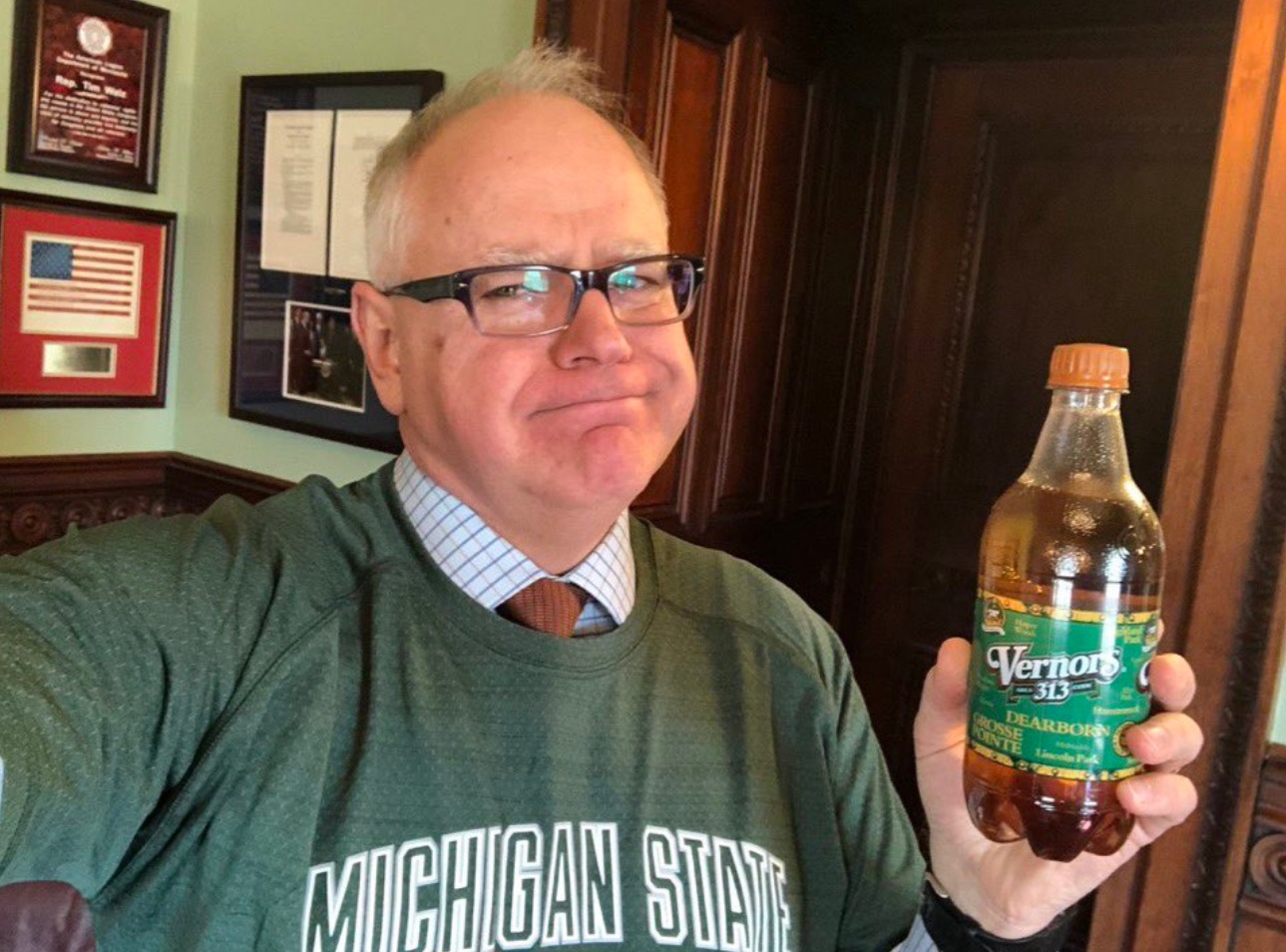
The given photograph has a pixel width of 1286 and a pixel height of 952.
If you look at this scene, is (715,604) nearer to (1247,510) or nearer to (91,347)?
(1247,510)

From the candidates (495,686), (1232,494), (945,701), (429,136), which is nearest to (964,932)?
(945,701)

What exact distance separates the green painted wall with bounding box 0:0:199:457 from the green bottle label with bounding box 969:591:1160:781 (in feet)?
6.78

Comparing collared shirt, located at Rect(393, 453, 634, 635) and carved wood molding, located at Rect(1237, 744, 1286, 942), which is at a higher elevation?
collared shirt, located at Rect(393, 453, 634, 635)

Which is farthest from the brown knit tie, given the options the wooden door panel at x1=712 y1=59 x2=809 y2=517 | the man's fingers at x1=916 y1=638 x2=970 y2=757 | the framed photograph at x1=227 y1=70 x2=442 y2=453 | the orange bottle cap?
the wooden door panel at x1=712 y1=59 x2=809 y2=517

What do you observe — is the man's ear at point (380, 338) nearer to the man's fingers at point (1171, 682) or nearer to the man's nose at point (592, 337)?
the man's nose at point (592, 337)

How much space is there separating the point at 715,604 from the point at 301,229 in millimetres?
1446

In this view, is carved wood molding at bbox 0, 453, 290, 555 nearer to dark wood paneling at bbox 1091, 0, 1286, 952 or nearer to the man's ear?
the man's ear

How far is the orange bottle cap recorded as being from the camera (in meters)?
0.80

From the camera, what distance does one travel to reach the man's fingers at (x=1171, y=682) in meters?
0.84

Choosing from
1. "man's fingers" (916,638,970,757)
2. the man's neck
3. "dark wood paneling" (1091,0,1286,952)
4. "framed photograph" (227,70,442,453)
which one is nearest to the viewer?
"man's fingers" (916,638,970,757)

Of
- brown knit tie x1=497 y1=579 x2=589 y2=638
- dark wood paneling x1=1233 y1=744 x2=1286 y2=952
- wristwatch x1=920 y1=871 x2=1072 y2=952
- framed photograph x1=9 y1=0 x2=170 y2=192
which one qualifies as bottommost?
dark wood paneling x1=1233 y1=744 x2=1286 y2=952

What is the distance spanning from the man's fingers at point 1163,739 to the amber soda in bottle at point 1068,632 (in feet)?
0.03

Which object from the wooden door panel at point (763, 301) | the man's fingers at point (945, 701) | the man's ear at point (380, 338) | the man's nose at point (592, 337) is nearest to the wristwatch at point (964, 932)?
the man's fingers at point (945, 701)

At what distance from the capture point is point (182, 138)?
7.87 feet
